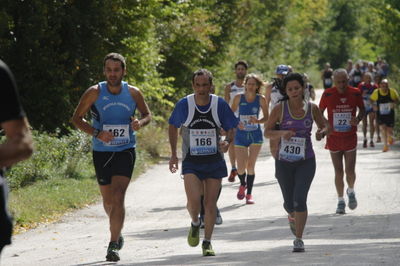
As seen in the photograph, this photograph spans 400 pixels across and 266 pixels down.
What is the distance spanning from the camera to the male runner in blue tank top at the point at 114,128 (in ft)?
31.1

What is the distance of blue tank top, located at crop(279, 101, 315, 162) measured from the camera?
9.78 m

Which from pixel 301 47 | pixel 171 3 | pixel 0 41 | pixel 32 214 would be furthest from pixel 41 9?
pixel 301 47

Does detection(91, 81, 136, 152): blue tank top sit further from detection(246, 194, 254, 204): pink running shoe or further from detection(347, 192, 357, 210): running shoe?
detection(246, 194, 254, 204): pink running shoe

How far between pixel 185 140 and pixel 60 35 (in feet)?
40.0

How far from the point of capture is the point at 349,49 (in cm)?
8725

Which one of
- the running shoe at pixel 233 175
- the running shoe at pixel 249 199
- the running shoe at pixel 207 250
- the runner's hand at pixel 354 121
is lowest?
the running shoe at pixel 249 199

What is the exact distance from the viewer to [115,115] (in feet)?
31.2

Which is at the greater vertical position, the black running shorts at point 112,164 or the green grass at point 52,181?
the black running shorts at point 112,164

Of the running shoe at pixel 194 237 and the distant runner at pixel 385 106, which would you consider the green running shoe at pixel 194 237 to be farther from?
the distant runner at pixel 385 106

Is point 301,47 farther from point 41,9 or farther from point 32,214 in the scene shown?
point 32,214

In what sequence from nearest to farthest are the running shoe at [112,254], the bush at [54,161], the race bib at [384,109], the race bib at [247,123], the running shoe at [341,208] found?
the running shoe at [112,254]
the running shoe at [341,208]
the race bib at [247,123]
the bush at [54,161]
the race bib at [384,109]

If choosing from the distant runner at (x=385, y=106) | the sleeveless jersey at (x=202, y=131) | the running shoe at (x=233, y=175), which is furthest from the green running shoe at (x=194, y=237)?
the distant runner at (x=385, y=106)

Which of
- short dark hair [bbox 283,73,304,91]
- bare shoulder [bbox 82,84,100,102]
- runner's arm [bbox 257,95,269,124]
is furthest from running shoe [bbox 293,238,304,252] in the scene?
runner's arm [bbox 257,95,269,124]

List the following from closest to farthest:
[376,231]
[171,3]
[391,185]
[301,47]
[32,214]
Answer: [376,231] < [32,214] < [391,185] < [171,3] < [301,47]
